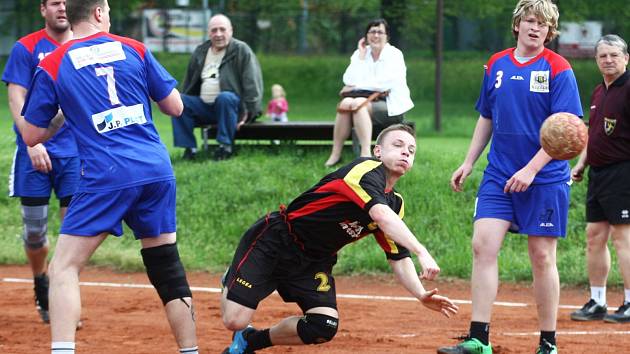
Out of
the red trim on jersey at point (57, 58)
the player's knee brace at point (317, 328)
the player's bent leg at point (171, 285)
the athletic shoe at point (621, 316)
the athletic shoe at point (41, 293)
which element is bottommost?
the athletic shoe at point (621, 316)

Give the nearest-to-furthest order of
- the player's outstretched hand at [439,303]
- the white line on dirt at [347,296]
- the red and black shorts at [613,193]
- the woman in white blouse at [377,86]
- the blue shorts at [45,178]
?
the player's outstretched hand at [439,303], the blue shorts at [45,178], the red and black shorts at [613,193], the white line on dirt at [347,296], the woman in white blouse at [377,86]

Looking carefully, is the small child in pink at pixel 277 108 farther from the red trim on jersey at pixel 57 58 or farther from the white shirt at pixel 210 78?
the red trim on jersey at pixel 57 58

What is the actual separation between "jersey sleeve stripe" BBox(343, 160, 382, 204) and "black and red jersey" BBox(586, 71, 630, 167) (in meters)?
3.36

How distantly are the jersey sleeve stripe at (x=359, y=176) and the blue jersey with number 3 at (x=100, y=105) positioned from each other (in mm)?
1072

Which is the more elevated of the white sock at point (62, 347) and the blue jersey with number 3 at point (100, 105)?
the blue jersey with number 3 at point (100, 105)

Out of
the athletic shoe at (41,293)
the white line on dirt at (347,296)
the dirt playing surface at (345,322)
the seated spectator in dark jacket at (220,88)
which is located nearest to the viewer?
the dirt playing surface at (345,322)

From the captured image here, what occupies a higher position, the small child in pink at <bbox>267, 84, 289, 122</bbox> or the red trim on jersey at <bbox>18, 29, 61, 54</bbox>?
the red trim on jersey at <bbox>18, 29, 61, 54</bbox>

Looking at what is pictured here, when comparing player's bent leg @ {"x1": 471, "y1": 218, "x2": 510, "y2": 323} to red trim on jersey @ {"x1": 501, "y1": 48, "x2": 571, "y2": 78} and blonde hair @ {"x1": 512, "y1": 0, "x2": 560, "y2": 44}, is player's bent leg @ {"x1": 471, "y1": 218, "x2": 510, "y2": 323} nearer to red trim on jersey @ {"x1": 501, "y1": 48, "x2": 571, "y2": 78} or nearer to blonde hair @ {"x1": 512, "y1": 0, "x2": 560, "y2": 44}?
red trim on jersey @ {"x1": 501, "y1": 48, "x2": 571, "y2": 78}

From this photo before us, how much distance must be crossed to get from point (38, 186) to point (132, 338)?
1.41m

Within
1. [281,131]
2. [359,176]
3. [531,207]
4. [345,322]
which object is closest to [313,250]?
[359,176]

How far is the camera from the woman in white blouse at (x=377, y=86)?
12641 millimetres

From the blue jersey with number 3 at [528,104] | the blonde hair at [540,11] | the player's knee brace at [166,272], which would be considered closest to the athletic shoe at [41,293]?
the player's knee brace at [166,272]

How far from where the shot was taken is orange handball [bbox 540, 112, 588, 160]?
657 cm

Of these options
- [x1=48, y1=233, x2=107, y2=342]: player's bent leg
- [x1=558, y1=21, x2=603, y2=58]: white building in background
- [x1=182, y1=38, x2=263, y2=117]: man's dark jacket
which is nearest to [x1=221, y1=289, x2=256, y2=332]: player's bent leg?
[x1=48, y1=233, x2=107, y2=342]: player's bent leg
